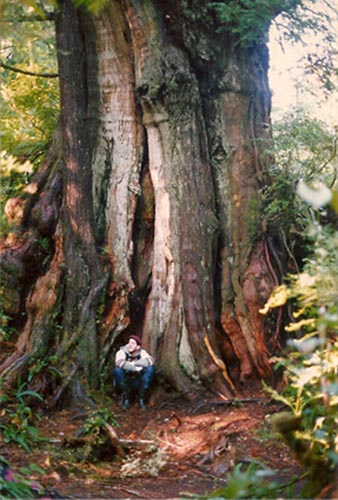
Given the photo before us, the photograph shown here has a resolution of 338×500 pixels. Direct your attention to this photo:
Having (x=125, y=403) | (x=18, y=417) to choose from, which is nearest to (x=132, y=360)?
(x=125, y=403)

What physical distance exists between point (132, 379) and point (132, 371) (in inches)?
5.6

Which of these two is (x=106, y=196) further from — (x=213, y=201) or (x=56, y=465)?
(x=56, y=465)

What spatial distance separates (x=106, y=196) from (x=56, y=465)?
14.4 ft

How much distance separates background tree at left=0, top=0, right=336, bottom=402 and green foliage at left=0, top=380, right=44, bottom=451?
1.82ft

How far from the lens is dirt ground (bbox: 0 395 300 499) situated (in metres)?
5.54

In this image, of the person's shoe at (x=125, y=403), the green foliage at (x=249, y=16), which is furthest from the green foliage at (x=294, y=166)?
the person's shoe at (x=125, y=403)

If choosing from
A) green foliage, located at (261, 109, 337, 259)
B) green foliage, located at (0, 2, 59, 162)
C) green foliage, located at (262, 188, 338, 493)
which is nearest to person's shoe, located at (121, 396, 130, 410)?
green foliage, located at (261, 109, 337, 259)

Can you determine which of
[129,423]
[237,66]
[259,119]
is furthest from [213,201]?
[129,423]

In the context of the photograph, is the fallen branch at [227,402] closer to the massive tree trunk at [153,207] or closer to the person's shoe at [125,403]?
the massive tree trunk at [153,207]

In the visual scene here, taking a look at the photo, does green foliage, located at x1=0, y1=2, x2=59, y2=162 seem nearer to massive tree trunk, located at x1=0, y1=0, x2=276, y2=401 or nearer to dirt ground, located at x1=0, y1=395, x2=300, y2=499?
massive tree trunk, located at x1=0, y1=0, x2=276, y2=401

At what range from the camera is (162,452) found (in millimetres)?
6551

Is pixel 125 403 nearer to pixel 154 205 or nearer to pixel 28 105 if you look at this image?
pixel 154 205

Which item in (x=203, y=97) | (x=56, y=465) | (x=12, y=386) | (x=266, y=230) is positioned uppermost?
(x=203, y=97)

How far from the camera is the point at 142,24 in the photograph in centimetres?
902
